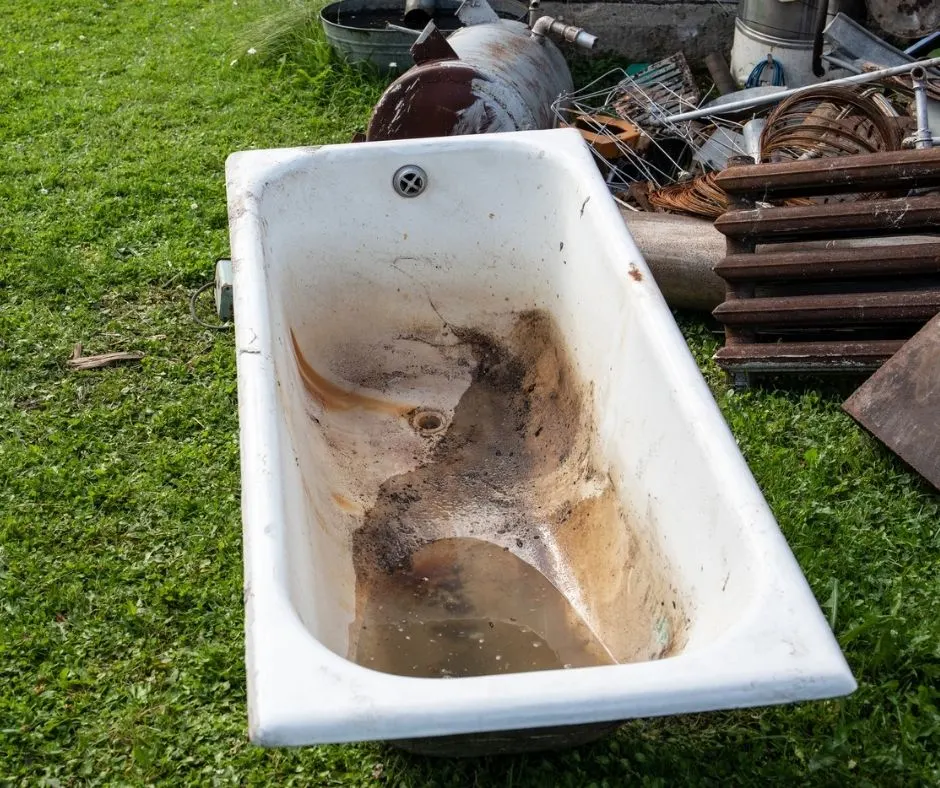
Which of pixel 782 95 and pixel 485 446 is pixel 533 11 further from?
pixel 485 446

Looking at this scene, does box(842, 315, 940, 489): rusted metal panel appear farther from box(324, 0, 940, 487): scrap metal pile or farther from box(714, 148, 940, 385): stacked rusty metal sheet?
box(714, 148, 940, 385): stacked rusty metal sheet

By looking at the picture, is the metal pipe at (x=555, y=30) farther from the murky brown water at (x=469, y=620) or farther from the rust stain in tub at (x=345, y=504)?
the murky brown water at (x=469, y=620)

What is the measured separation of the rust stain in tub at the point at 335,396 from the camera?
276cm

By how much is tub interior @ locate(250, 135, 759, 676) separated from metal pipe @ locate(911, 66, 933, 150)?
1.28 m

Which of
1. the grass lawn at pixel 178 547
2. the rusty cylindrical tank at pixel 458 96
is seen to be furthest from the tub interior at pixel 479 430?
the rusty cylindrical tank at pixel 458 96

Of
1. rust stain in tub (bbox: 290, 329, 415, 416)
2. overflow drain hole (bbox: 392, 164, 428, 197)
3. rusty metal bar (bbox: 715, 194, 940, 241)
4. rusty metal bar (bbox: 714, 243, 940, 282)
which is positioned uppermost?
overflow drain hole (bbox: 392, 164, 428, 197)

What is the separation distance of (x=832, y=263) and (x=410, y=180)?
1.27 metres

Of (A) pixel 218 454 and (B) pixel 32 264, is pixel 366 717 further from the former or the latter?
(B) pixel 32 264

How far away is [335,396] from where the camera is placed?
286 cm

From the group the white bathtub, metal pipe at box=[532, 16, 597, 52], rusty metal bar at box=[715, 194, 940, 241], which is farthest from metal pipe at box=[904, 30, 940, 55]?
the white bathtub

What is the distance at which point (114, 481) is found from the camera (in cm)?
277

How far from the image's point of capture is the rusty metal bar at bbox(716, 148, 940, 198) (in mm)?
2832

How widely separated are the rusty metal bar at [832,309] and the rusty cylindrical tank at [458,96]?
4.15ft

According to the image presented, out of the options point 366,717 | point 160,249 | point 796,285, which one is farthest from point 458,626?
point 160,249
